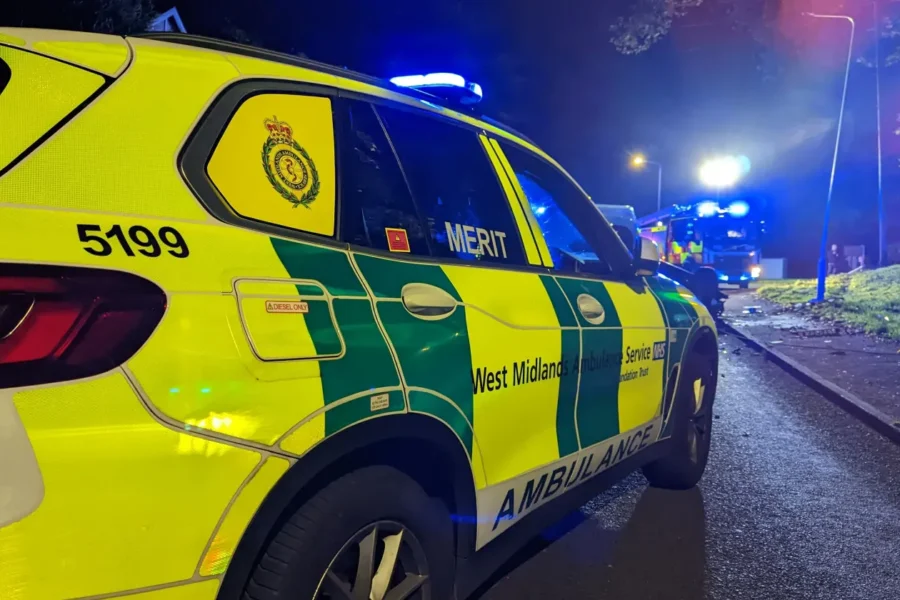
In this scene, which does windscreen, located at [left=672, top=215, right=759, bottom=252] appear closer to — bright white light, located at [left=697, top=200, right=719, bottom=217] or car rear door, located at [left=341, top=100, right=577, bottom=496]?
bright white light, located at [left=697, top=200, right=719, bottom=217]

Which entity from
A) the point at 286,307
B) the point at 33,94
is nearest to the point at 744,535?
the point at 286,307

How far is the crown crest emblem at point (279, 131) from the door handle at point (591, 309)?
4.62 feet

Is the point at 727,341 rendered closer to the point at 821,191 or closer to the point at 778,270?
the point at 778,270

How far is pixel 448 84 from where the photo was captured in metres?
2.81

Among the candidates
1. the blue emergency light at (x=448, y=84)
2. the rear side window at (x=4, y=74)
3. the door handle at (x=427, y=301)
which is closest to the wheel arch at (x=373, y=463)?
the door handle at (x=427, y=301)

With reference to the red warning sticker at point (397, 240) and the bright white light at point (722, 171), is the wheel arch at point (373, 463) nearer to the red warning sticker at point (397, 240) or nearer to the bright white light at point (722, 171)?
the red warning sticker at point (397, 240)

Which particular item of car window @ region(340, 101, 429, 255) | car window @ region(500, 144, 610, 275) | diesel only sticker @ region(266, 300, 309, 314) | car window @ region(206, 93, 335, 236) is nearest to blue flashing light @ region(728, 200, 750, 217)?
car window @ region(500, 144, 610, 275)

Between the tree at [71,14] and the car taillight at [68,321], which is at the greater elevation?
the tree at [71,14]

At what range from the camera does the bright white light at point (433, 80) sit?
2.81 m

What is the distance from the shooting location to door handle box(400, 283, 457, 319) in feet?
6.70

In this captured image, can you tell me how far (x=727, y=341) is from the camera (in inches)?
460

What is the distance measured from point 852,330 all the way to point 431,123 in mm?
11366

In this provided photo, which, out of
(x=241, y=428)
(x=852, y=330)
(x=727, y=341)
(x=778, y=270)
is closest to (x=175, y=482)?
(x=241, y=428)

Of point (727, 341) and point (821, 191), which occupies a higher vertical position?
point (821, 191)
